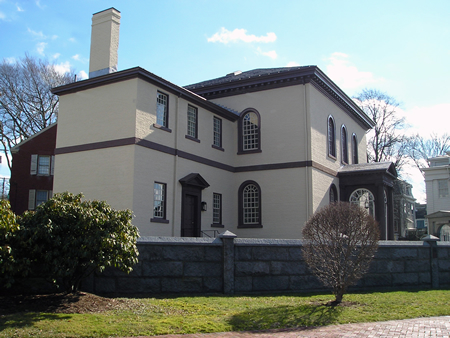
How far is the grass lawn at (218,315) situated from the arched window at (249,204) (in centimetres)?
1024

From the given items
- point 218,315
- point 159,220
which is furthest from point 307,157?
point 218,315

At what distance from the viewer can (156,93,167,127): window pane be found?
1804 cm

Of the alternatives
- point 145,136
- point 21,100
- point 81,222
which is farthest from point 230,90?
point 21,100

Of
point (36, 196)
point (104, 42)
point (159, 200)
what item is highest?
point (104, 42)

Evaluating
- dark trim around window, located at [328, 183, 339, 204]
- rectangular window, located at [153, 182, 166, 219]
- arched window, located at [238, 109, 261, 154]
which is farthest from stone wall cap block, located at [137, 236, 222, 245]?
dark trim around window, located at [328, 183, 339, 204]

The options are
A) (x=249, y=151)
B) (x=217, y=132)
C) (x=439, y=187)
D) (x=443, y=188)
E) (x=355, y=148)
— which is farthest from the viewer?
(x=439, y=187)

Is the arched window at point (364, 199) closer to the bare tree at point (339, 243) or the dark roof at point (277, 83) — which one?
the dark roof at point (277, 83)

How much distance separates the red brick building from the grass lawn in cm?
2252

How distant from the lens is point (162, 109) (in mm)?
18281

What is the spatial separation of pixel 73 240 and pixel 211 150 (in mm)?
12353

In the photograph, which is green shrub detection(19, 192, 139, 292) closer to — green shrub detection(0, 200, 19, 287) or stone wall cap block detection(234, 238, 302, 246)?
green shrub detection(0, 200, 19, 287)

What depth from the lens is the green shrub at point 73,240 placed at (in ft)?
29.7

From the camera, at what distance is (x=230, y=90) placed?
76.9 feet

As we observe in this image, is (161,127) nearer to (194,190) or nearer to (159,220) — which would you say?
(194,190)
